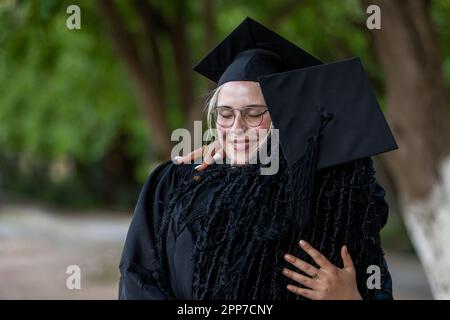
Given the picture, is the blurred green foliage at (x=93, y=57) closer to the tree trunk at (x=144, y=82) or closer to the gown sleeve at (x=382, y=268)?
the tree trunk at (x=144, y=82)

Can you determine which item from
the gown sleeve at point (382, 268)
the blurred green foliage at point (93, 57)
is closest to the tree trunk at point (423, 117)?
the blurred green foliage at point (93, 57)

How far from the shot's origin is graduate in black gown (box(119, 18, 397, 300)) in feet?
6.72

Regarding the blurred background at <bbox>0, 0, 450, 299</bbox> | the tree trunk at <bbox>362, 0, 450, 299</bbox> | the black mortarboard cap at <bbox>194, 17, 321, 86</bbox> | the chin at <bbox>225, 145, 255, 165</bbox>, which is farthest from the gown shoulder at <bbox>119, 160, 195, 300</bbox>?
the tree trunk at <bbox>362, 0, 450, 299</bbox>

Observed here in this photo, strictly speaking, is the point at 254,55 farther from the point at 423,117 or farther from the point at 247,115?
the point at 423,117

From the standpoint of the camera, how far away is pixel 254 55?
2.30m

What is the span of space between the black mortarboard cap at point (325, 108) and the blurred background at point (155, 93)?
36.8 inches

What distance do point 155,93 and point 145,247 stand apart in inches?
247

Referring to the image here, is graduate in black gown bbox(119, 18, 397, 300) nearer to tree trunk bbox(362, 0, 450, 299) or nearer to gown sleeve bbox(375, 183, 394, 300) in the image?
gown sleeve bbox(375, 183, 394, 300)

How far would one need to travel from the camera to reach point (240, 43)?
2406mm

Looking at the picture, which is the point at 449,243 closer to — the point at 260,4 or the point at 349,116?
the point at 349,116

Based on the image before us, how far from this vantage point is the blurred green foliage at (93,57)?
25.2 feet

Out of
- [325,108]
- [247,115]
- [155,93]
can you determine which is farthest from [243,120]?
[155,93]

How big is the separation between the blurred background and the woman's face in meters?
0.82
